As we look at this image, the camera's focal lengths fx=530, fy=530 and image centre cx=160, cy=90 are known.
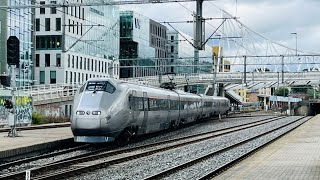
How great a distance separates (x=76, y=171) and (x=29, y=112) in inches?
866

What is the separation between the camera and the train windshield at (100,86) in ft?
79.2

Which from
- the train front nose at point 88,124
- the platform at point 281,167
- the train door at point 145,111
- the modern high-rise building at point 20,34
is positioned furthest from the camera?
the modern high-rise building at point 20,34

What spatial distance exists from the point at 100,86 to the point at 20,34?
152 ft

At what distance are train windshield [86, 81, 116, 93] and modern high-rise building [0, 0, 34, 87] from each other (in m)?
39.7

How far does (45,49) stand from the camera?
79.8 meters

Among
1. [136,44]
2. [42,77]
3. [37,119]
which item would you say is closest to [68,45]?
[42,77]

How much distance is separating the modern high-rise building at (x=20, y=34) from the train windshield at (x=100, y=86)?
39652 mm

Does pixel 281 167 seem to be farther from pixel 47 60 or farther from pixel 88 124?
pixel 47 60

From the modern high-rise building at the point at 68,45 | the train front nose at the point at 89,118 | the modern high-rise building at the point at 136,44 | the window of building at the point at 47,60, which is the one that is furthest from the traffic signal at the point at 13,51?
the modern high-rise building at the point at 136,44

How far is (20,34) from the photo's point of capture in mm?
67562

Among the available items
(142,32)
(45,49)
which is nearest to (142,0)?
(45,49)

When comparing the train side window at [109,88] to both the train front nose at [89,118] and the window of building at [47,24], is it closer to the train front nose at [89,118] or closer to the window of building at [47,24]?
the train front nose at [89,118]

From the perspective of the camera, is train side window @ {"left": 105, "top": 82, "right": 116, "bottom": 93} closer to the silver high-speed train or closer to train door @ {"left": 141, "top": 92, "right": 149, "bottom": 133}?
the silver high-speed train

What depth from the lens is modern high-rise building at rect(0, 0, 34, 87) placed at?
6259cm
